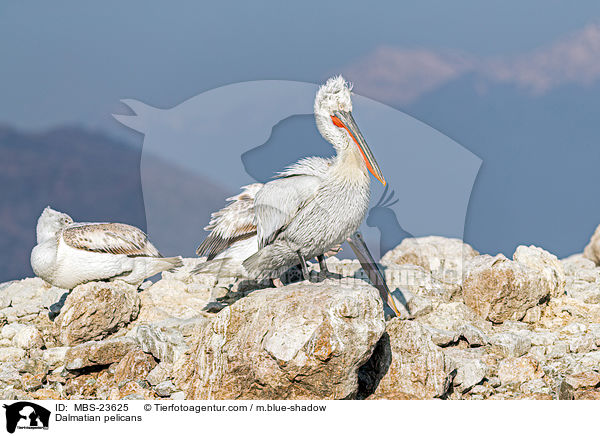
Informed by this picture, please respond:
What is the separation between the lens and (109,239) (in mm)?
8445

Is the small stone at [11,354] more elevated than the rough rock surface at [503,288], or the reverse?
the rough rock surface at [503,288]

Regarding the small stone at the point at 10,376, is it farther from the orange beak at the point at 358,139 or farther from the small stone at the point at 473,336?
the small stone at the point at 473,336

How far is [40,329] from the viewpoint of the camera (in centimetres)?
849

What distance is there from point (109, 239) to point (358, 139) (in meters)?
4.00

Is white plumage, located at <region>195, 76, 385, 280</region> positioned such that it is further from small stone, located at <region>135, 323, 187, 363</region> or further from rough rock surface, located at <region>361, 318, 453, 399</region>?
rough rock surface, located at <region>361, 318, 453, 399</region>

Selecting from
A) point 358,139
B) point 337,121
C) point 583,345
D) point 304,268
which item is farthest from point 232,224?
point 583,345

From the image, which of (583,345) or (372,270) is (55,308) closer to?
(372,270)

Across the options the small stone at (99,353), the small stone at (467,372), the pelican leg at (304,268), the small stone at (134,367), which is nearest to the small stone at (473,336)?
the small stone at (467,372)

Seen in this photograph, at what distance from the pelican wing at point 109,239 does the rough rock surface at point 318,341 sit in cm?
59

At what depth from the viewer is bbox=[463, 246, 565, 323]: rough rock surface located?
7.79m

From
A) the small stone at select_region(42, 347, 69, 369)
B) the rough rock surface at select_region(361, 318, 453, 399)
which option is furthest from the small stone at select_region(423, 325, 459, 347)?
the small stone at select_region(42, 347, 69, 369)

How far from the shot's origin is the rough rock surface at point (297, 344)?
5.10 meters
